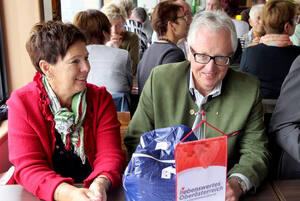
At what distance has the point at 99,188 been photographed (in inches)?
46.9

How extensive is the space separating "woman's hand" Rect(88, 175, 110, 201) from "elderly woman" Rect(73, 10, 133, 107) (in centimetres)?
160

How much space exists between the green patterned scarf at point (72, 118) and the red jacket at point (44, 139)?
3cm

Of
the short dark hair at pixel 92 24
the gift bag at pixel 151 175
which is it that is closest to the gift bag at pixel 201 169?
the gift bag at pixel 151 175

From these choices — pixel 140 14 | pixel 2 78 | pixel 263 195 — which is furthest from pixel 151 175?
pixel 140 14

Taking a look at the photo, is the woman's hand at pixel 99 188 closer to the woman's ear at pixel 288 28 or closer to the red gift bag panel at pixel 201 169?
the red gift bag panel at pixel 201 169

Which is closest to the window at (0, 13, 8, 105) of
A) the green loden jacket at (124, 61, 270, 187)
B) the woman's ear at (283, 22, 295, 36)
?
the green loden jacket at (124, 61, 270, 187)

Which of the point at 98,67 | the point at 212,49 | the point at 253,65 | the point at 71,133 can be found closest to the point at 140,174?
the point at 71,133

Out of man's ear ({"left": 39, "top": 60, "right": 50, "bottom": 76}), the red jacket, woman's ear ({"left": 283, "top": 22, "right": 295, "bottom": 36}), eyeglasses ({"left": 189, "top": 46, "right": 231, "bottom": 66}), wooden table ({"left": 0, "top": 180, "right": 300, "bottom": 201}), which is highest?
woman's ear ({"left": 283, "top": 22, "right": 295, "bottom": 36})

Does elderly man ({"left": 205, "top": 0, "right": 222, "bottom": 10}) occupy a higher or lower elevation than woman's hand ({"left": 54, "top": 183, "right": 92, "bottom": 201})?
higher

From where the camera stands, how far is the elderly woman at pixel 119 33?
12.8 ft

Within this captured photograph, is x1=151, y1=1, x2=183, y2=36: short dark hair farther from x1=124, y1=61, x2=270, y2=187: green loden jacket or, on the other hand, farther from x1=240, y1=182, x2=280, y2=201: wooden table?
x1=240, y1=182, x2=280, y2=201: wooden table

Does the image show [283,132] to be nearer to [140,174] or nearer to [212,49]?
[212,49]

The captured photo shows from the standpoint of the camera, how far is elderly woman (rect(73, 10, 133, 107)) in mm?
2809

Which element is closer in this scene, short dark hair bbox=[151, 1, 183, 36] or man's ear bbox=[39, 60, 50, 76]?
man's ear bbox=[39, 60, 50, 76]
